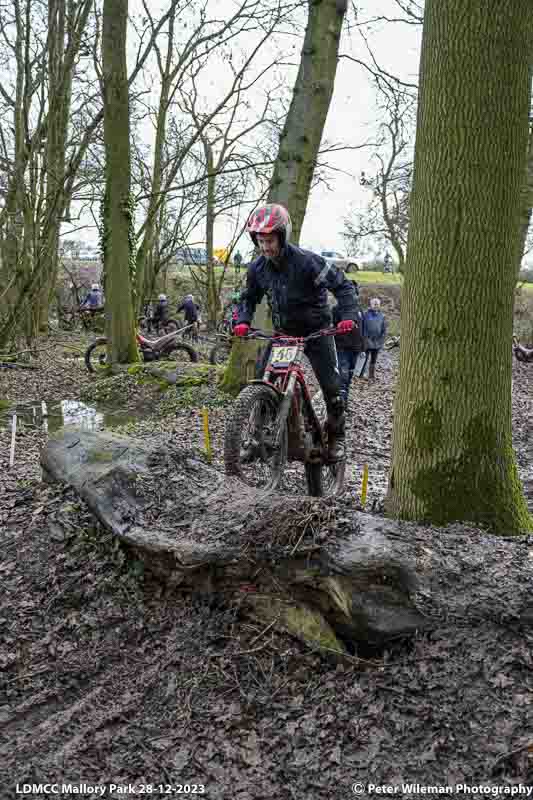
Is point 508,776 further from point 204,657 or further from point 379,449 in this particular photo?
point 379,449

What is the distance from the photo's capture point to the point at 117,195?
12453mm

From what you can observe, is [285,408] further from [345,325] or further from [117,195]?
[117,195]

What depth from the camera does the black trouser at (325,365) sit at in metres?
4.86

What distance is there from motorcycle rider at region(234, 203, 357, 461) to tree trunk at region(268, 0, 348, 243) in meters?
4.98

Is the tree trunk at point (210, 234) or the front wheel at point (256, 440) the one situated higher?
the tree trunk at point (210, 234)

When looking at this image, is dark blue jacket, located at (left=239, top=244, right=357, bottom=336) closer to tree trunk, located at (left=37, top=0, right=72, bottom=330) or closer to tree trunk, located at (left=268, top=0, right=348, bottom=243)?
tree trunk, located at (left=268, top=0, right=348, bottom=243)

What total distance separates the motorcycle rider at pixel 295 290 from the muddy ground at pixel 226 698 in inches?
74.0

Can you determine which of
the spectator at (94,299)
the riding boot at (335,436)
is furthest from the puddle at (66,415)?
the spectator at (94,299)

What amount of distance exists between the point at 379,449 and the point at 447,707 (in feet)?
17.0

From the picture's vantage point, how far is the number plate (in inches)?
183

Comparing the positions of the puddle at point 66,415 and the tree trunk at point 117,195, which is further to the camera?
the tree trunk at point 117,195

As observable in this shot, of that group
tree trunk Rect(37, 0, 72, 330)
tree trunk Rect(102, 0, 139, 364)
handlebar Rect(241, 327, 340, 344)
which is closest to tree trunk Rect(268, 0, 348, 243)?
tree trunk Rect(102, 0, 139, 364)

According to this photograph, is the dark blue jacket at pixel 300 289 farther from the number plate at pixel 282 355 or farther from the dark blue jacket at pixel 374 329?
the dark blue jacket at pixel 374 329

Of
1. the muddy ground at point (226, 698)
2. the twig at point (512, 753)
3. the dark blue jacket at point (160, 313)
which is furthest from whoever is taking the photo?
the dark blue jacket at point (160, 313)
